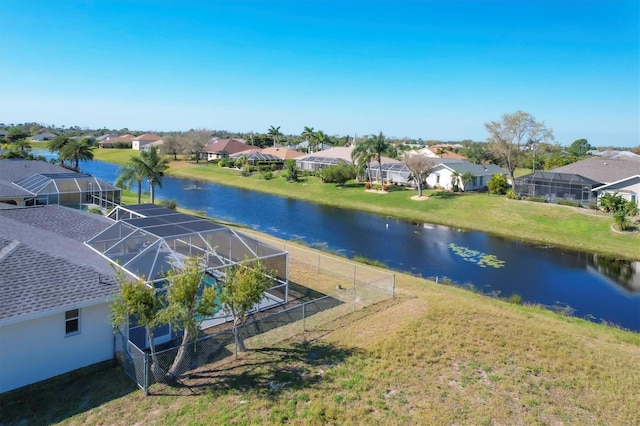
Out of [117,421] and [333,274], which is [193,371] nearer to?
[117,421]

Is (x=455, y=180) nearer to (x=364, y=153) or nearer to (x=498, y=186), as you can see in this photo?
(x=498, y=186)

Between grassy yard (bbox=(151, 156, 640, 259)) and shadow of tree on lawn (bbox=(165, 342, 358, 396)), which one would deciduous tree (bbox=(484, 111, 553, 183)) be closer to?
grassy yard (bbox=(151, 156, 640, 259))

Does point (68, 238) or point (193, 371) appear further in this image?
point (68, 238)

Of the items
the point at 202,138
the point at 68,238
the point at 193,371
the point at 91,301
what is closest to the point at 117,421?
the point at 193,371

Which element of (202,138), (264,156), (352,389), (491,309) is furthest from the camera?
(202,138)

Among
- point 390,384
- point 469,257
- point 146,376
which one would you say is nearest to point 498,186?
point 469,257
